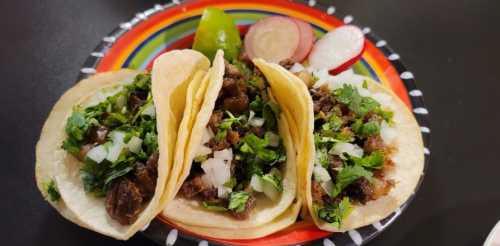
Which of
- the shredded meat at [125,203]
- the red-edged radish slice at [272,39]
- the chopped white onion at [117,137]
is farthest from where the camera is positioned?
the red-edged radish slice at [272,39]

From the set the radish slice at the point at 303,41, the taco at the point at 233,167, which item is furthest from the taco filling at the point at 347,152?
the radish slice at the point at 303,41

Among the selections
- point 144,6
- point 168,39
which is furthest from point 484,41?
point 144,6

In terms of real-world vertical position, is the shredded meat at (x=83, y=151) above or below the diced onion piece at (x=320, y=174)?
above

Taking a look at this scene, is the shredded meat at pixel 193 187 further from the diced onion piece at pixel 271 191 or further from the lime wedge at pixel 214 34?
the lime wedge at pixel 214 34

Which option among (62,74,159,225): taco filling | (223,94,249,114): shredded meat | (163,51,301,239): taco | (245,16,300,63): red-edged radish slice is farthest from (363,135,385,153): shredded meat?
(62,74,159,225): taco filling

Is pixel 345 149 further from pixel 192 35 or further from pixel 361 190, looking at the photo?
pixel 192 35

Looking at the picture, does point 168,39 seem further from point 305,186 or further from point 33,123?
point 305,186

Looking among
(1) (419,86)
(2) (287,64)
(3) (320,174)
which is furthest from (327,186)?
(1) (419,86)
